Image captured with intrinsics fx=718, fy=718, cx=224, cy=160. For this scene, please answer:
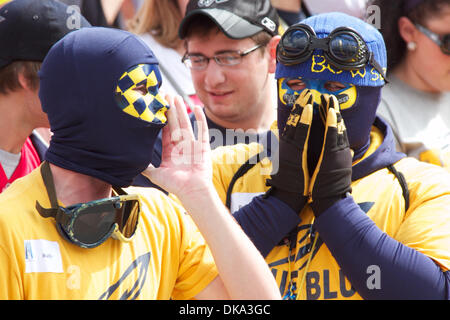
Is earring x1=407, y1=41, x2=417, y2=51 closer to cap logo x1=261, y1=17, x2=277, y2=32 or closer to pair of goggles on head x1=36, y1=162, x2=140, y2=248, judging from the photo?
cap logo x1=261, y1=17, x2=277, y2=32

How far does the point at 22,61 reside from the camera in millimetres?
3443

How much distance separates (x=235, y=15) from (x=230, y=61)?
27cm

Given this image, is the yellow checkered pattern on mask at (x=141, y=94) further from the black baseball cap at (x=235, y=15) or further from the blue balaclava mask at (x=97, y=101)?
the black baseball cap at (x=235, y=15)

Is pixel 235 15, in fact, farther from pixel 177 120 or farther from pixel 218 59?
pixel 177 120

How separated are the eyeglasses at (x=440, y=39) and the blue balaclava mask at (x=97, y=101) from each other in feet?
8.45

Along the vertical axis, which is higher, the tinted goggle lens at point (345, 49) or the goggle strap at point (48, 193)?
the tinted goggle lens at point (345, 49)

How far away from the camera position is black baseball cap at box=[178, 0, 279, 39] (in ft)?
13.4

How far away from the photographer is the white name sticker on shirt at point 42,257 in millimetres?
2146

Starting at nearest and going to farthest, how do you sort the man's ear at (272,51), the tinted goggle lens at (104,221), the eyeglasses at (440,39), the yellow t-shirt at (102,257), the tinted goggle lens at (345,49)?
the yellow t-shirt at (102,257) < the tinted goggle lens at (104,221) < the tinted goggle lens at (345,49) < the man's ear at (272,51) < the eyeglasses at (440,39)

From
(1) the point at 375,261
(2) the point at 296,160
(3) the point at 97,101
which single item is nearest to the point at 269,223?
(2) the point at 296,160

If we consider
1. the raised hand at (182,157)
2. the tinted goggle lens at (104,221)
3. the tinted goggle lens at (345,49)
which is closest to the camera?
the tinted goggle lens at (104,221)

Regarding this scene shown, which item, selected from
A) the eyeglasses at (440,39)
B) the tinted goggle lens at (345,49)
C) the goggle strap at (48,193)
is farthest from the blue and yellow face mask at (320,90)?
the eyeglasses at (440,39)
